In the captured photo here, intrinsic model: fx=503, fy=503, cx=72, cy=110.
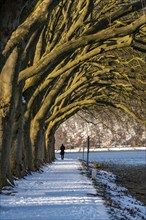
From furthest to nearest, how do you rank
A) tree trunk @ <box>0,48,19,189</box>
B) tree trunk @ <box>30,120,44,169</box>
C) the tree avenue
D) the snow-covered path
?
tree trunk @ <box>30,120,44,169</box>, tree trunk @ <box>0,48,19,189</box>, the tree avenue, the snow-covered path

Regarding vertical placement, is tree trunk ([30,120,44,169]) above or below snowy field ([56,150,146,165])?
below

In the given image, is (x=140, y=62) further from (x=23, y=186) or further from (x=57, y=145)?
(x=57, y=145)

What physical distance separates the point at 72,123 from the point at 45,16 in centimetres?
12604

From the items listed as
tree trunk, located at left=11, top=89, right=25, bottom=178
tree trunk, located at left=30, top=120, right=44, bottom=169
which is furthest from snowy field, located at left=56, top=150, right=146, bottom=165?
tree trunk, located at left=11, top=89, right=25, bottom=178

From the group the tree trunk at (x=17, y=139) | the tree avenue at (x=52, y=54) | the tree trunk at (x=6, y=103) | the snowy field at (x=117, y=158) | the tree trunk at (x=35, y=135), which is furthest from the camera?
the snowy field at (x=117, y=158)

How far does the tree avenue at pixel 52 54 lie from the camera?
12.3 metres

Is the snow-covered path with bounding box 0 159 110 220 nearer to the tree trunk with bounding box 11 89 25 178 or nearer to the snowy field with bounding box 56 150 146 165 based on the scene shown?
the tree trunk with bounding box 11 89 25 178

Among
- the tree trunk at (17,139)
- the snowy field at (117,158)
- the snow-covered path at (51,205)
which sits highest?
the snowy field at (117,158)

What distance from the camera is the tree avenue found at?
1226cm

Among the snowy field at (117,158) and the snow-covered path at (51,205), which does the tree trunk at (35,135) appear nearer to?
the snow-covered path at (51,205)

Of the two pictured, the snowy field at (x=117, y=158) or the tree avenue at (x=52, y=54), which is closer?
the tree avenue at (x=52, y=54)

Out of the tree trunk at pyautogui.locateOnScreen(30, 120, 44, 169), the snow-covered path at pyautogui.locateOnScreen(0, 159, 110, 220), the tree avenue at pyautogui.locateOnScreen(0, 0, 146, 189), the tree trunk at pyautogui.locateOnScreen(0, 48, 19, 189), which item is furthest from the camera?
the tree trunk at pyautogui.locateOnScreen(30, 120, 44, 169)

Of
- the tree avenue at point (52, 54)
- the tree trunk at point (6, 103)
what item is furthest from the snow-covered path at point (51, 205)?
the tree avenue at point (52, 54)

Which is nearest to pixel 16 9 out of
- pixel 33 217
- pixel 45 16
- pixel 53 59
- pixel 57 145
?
pixel 33 217
